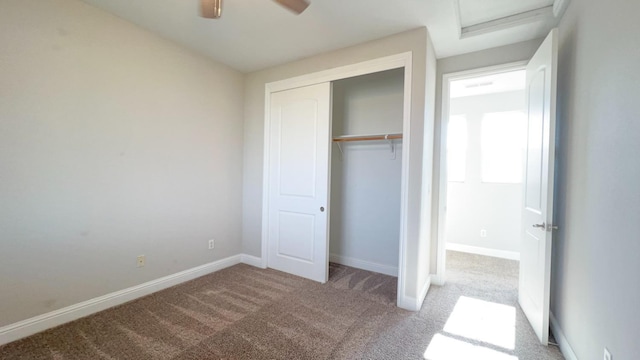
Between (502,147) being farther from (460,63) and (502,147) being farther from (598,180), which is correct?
(598,180)

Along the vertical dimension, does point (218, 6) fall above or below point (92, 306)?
above

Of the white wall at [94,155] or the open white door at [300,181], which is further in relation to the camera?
the open white door at [300,181]

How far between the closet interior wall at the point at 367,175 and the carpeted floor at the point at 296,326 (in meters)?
0.65

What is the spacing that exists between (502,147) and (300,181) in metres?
3.49

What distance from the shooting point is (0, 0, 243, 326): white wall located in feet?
6.44

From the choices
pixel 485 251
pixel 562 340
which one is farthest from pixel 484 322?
pixel 485 251

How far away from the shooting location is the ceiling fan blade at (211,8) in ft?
5.90

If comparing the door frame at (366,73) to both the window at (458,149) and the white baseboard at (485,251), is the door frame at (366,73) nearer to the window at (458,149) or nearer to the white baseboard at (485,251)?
the window at (458,149)

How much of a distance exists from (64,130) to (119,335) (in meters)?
1.69

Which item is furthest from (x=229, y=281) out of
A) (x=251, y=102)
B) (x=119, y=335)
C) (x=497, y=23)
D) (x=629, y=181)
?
(x=497, y=23)

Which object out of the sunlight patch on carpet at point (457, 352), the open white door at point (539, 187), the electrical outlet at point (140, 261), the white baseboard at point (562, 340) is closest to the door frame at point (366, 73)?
the sunlight patch on carpet at point (457, 352)

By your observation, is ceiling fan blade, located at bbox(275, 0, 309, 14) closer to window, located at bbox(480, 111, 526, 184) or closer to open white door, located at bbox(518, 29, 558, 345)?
open white door, located at bbox(518, 29, 558, 345)

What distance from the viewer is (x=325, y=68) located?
3.09 meters

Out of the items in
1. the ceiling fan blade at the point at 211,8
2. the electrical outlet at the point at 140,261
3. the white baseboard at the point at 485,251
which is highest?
the ceiling fan blade at the point at 211,8
